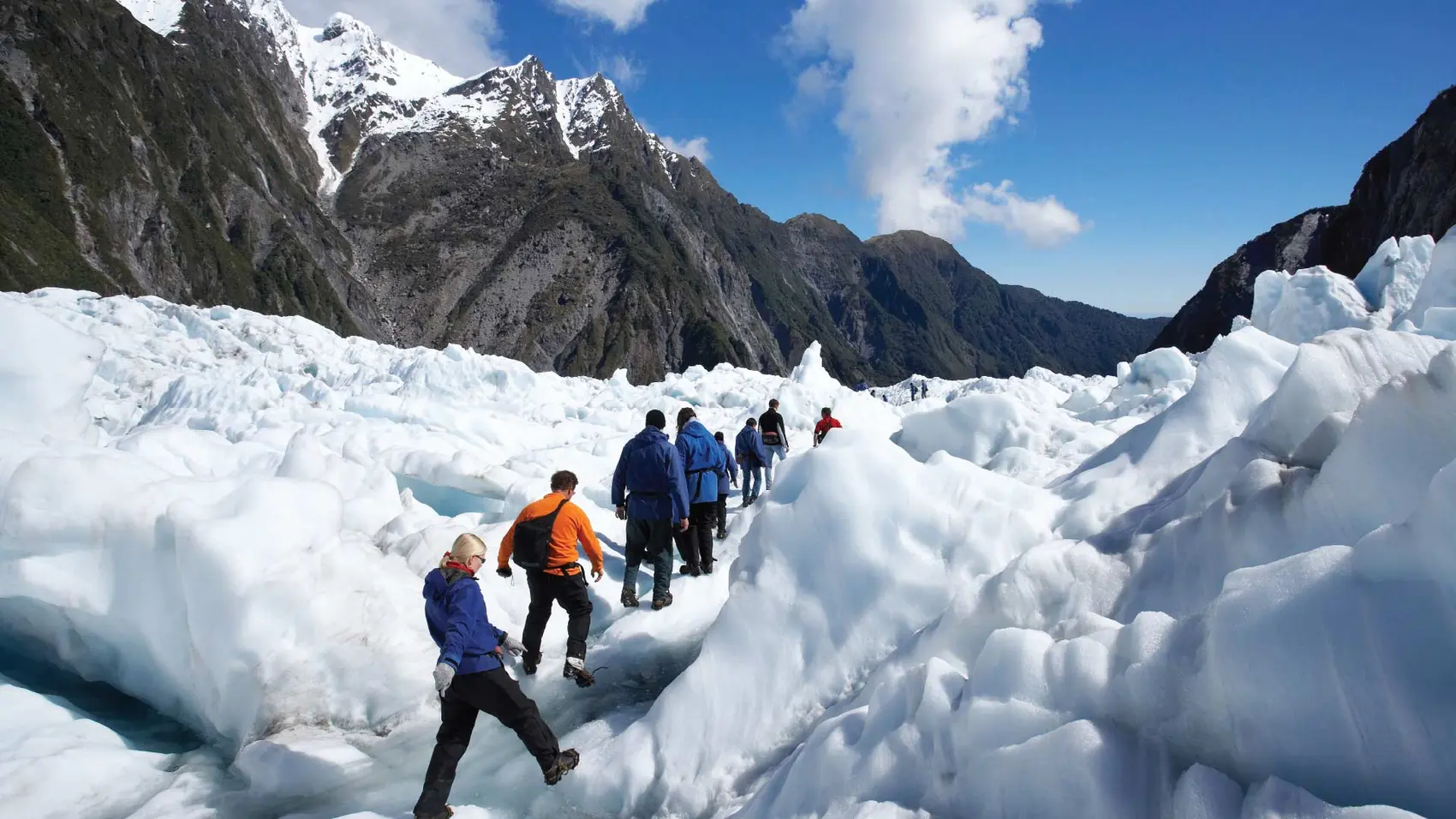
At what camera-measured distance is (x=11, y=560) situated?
513cm

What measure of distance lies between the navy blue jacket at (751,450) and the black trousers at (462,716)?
679cm

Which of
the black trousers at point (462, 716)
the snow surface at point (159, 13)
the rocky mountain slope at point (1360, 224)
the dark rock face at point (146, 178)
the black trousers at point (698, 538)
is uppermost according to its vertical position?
the snow surface at point (159, 13)

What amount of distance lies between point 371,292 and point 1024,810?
123202 mm

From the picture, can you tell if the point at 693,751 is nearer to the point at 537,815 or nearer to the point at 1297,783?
the point at 537,815

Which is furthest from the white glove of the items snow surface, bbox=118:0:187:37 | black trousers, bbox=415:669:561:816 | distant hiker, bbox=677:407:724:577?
snow surface, bbox=118:0:187:37

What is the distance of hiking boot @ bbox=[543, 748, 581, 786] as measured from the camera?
160 inches

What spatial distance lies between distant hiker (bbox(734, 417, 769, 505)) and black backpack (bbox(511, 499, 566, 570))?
560 centimetres

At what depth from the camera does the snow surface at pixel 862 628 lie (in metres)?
2.41

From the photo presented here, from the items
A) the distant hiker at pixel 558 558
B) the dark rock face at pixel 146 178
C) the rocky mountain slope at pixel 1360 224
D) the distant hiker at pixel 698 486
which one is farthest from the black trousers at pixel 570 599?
the dark rock face at pixel 146 178

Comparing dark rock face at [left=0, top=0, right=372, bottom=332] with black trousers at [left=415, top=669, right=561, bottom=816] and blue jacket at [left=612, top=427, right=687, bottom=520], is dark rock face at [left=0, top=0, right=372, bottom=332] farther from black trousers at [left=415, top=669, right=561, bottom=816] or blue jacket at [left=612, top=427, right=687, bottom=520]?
black trousers at [left=415, top=669, right=561, bottom=816]

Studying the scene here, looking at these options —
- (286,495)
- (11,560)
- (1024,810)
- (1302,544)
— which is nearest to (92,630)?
(11,560)

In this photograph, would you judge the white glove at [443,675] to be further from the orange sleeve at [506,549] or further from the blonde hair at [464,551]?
the orange sleeve at [506,549]

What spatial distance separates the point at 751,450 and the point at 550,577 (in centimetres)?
572

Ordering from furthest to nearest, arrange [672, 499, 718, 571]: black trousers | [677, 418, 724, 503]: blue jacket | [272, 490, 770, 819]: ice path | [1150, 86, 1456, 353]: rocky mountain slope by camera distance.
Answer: [1150, 86, 1456, 353]: rocky mountain slope → [672, 499, 718, 571]: black trousers → [677, 418, 724, 503]: blue jacket → [272, 490, 770, 819]: ice path
